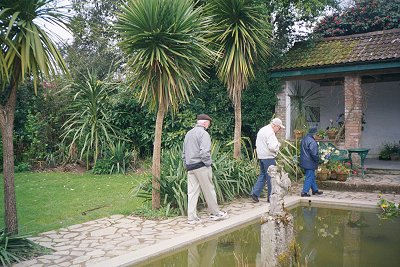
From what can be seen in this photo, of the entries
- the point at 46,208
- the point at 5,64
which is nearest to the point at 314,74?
the point at 46,208

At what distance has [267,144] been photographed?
7.49 meters

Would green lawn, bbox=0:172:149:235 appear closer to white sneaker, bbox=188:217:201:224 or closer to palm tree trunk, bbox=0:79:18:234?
palm tree trunk, bbox=0:79:18:234

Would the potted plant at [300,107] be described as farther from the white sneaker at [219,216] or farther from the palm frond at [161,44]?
the palm frond at [161,44]

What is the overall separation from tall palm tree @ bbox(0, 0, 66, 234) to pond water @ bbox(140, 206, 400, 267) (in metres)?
2.18

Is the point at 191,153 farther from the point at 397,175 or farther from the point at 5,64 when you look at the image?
the point at 397,175

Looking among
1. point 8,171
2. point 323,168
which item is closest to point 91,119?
point 323,168

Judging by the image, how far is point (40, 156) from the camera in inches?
505

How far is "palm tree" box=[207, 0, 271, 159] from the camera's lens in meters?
9.34

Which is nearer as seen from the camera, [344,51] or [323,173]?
[323,173]

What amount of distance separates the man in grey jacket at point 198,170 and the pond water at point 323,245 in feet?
2.53

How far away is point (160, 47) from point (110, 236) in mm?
3164

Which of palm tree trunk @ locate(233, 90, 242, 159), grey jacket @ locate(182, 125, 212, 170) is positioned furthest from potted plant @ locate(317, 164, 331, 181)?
grey jacket @ locate(182, 125, 212, 170)

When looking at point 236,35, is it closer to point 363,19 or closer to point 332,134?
point 332,134

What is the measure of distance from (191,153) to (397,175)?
726 centimetres
